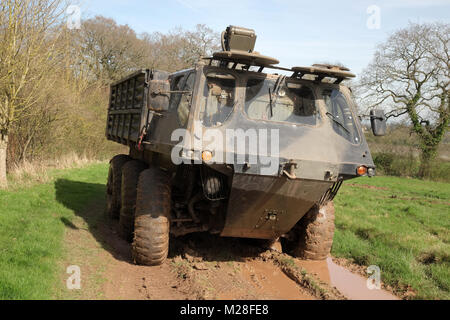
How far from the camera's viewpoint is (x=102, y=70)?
83.4 feet

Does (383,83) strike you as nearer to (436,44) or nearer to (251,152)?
(436,44)

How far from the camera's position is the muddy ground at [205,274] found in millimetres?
4254

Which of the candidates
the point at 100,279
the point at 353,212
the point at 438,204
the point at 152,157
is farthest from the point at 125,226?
the point at 438,204

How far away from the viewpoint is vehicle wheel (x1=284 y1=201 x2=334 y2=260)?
545cm

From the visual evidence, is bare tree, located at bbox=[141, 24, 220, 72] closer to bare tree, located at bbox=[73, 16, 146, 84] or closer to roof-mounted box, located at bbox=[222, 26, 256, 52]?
bare tree, located at bbox=[73, 16, 146, 84]

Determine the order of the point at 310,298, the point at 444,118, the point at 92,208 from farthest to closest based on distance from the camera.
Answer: the point at 444,118, the point at 92,208, the point at 310,298

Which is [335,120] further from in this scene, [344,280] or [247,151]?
[344,280]

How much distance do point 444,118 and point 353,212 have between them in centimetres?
1533

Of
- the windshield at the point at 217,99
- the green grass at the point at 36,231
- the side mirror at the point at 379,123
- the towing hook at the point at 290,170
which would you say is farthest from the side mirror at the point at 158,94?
the side mirror at the point at 379,123

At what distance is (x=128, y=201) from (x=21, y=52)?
15.5 ft

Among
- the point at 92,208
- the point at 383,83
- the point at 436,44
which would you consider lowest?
the point at 92,208

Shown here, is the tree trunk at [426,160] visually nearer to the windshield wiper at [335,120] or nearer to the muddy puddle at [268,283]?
the windshield wiper at [335,120]

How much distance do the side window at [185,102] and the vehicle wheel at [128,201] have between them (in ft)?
5.31

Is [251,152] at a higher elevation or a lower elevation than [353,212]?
higher
